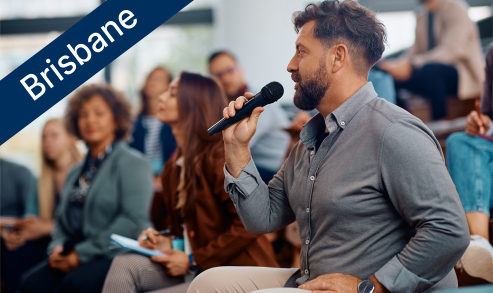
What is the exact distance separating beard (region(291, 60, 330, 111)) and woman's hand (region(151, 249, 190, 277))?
731 mm

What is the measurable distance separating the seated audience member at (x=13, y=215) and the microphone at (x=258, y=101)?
6.82 ft

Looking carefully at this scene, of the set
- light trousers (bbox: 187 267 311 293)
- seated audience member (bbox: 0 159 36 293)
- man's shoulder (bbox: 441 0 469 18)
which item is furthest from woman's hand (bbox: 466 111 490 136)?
seated audience member (bbox: 0 159 36 293)

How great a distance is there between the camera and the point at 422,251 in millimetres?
899

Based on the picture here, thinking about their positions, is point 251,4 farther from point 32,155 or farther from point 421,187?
point 421,187

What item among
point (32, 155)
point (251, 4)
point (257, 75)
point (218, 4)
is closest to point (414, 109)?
point (257, 75)

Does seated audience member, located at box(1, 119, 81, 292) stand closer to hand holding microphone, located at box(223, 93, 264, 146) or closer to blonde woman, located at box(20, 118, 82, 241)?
blonde woman, located at box(20, 118, 82, 241)

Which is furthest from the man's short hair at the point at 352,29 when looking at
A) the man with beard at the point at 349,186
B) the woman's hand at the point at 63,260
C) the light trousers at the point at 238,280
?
the woman's hand at the point at 63,260

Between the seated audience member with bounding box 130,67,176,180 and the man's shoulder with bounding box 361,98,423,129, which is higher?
the seated audience member with bounding box 130,67,176,180

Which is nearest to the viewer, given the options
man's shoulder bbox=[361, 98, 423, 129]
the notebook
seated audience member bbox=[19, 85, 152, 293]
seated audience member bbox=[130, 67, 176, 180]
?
man's shoulder bbox=[361, 98, 423, 129]

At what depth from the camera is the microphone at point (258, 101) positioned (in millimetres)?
1136

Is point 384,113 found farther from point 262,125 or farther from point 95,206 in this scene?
point 262,125

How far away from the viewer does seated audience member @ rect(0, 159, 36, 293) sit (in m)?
2.75

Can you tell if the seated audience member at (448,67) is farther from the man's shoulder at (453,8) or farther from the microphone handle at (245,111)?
the microphone handle at (245,111)

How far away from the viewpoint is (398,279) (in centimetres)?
91
